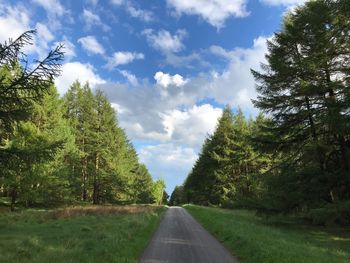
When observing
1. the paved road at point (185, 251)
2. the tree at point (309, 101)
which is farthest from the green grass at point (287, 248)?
the tree at point (309, 101)

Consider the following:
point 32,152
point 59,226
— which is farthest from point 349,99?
point 59,226

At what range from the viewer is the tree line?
43.2ft

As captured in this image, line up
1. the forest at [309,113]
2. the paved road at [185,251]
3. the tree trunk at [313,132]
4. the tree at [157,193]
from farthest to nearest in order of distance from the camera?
the tree at [157,193], the tree trunk at [313,132], the forest at [309,113], the paved road at [185,251]

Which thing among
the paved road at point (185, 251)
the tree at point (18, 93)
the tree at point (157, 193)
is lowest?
the paved road at point (185, 251)

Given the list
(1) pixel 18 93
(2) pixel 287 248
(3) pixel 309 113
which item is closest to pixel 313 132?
(3) pixel 309 113

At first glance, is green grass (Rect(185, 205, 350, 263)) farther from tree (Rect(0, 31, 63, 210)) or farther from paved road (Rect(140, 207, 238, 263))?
tree (Rect(0, 31, 63, 210))

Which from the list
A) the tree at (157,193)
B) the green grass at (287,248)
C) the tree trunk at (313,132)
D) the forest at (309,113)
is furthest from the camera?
the tree at (157,193)

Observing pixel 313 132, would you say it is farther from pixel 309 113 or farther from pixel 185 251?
pixel 185 251

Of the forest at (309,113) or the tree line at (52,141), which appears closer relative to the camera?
the tree line at (52,141)

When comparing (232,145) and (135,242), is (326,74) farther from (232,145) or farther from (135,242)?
(232,145)

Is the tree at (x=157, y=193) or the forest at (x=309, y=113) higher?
the tree at (x=157, y=193)

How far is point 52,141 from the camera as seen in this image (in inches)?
1371

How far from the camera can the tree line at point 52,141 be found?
1316 cm

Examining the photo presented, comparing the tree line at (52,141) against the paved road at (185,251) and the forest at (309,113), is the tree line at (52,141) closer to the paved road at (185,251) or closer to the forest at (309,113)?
the paved road at (185,251)
